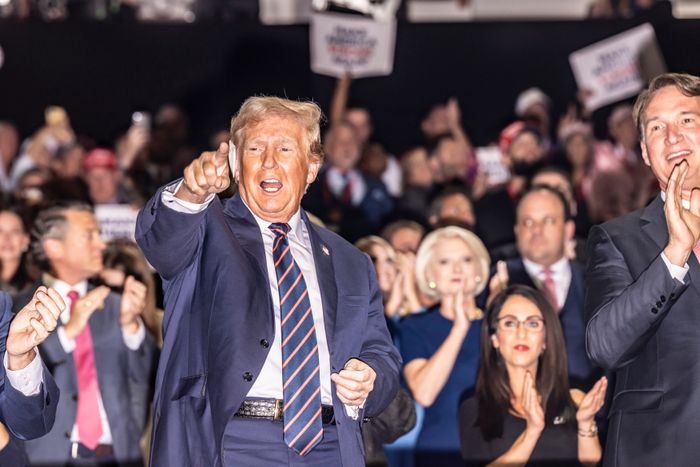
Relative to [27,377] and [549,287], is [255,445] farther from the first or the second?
[549,287]

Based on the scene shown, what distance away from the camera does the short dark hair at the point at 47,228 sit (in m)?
6.20

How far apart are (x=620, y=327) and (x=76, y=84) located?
22.1 feet

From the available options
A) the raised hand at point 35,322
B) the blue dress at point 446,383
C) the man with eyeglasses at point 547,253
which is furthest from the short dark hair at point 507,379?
the raised hand at point 35,322

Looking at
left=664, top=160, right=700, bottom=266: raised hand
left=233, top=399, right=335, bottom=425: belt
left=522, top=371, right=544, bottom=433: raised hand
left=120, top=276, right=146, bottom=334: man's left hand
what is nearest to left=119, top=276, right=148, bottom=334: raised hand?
left=120, top=276, right=146, bottom=334: man's left hand

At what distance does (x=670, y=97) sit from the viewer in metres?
3.94

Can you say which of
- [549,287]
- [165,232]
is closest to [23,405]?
[165,232]

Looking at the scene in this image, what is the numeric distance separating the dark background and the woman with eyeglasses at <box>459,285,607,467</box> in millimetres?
4358

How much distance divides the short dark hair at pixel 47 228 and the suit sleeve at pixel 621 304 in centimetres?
310

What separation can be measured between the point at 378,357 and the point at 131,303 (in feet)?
7.68

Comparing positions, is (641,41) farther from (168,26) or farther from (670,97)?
(670,97)

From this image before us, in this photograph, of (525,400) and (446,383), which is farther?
(446,383)

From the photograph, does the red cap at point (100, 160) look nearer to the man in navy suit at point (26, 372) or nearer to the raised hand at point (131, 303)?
the raised hand at point (131, 303)

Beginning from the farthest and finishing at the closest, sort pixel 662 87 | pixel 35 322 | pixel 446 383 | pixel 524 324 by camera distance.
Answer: pixel 446 383 < pixel 524 324 < pixel 662 87 < pixel 35 322

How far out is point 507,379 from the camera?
5488 millimetres
